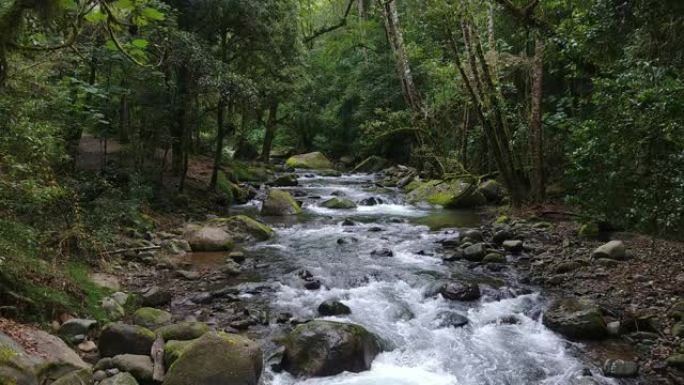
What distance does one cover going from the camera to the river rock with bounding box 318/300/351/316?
7.54 m

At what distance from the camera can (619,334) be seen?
6.57 m

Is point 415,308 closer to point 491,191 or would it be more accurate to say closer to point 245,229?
point 245,229

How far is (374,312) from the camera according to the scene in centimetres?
770

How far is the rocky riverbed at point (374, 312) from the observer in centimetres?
558

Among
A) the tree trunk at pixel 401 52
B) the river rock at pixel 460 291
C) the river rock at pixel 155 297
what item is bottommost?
the river rock at pixel 155 297

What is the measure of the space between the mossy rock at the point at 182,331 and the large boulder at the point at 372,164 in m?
22.7

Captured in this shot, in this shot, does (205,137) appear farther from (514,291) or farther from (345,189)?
(514,291)

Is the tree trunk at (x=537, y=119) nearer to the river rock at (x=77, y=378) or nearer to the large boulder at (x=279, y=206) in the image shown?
the large boulder at (x=279, y=206)

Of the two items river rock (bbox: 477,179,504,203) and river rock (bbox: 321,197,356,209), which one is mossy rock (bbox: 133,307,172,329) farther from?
river rock (bbox: 477,179,504,203)

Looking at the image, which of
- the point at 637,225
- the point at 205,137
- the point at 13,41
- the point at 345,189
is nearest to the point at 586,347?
the point at 637,225

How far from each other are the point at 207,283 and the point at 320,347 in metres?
3.53

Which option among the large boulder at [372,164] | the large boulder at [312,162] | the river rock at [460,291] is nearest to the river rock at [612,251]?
the river rock at [460,291]

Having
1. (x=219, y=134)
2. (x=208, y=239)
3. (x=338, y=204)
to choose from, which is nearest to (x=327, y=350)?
(x=208, y=239)

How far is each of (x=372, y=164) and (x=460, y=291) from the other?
21116 mm
